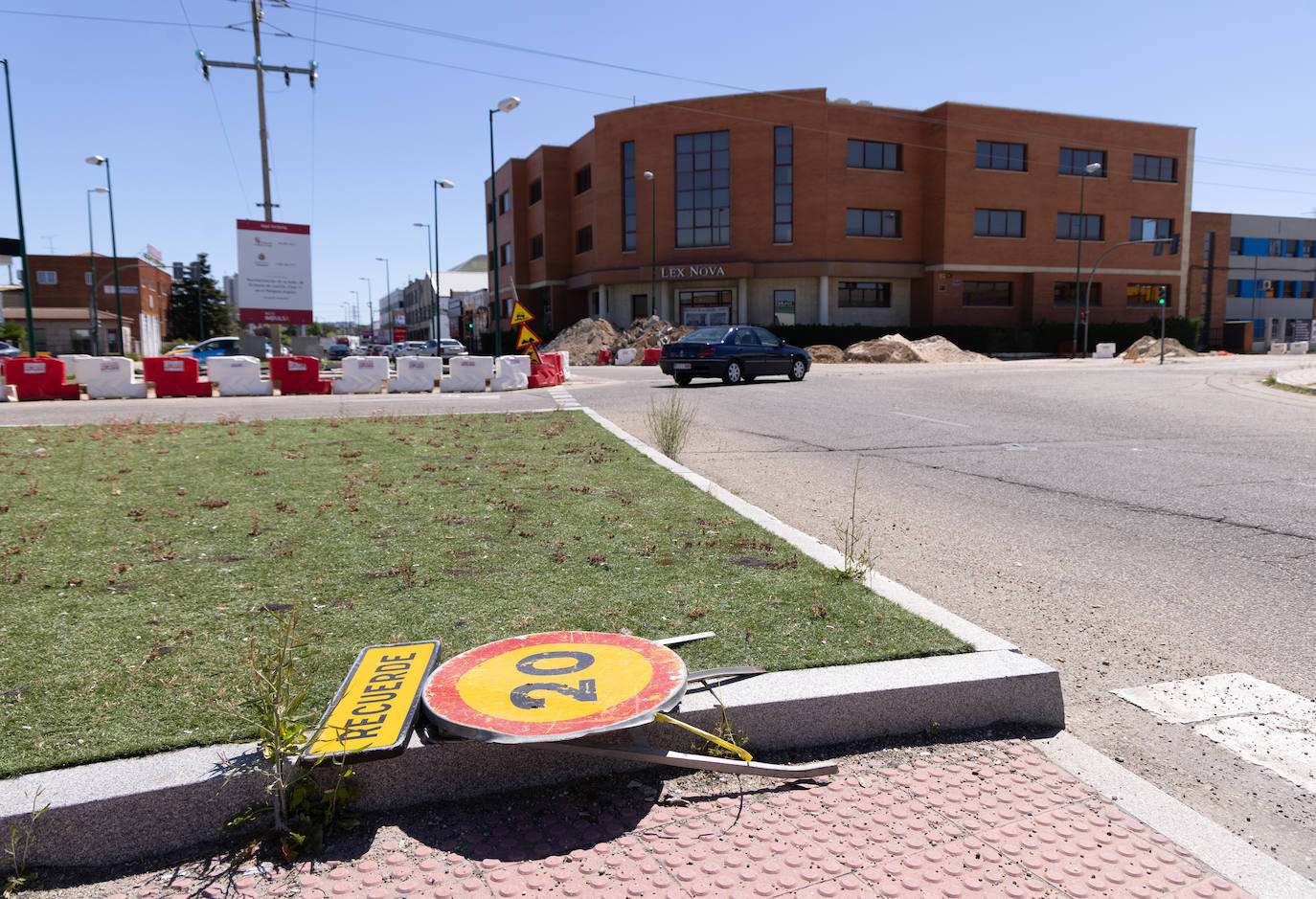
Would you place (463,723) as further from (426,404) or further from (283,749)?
(426,404)

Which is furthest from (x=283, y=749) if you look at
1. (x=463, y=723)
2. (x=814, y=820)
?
(x=814, y=820)

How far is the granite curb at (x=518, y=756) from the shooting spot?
8.55ft

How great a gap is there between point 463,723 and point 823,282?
166 feet

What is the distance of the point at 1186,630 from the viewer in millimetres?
4539

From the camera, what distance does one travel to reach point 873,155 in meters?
52.0

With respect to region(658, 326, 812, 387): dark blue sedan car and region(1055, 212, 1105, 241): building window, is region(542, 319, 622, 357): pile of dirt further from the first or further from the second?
region(1055, 212, 1105, 241): building window

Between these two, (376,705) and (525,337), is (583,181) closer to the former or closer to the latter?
(525,337)

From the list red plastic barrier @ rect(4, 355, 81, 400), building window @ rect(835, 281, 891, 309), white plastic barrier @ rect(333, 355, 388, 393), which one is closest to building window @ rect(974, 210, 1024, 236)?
building window @ rect(835, 281, 891, 309)

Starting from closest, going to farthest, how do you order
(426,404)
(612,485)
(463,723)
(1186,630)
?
(463,723), (1186,630), (612,485), (426,404)

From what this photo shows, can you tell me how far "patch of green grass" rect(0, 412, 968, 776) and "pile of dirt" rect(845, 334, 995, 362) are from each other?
3858cm

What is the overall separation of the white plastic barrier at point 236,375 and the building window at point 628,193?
35127 millimetres

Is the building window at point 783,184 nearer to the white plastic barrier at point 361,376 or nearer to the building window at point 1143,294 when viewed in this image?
the building window at point 1143,294

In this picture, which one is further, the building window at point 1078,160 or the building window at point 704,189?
the building window at point 1078,160

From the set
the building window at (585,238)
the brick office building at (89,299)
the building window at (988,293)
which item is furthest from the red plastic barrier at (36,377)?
the brick office building at (89,299)
